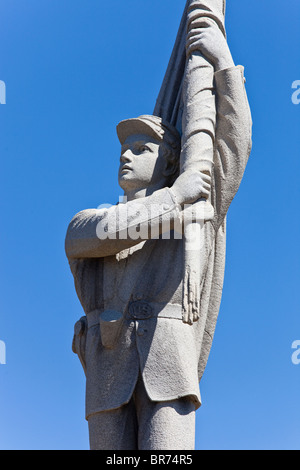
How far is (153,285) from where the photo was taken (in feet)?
24.9

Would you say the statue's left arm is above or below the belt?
above

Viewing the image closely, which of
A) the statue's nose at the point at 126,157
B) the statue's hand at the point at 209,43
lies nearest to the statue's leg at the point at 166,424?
the statue's nose at the point at 126,157

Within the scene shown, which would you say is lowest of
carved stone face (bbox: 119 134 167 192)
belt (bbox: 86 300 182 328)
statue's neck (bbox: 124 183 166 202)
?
belt (bbox: 86 300 182 328)

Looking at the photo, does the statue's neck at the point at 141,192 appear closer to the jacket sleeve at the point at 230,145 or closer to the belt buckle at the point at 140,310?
the jacket sleeve at the point at 230,145

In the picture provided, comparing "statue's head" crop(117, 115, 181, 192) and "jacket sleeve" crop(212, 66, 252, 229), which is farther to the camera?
"statue's head" crop(117, 115, 181, 192)

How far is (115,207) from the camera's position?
7578mm

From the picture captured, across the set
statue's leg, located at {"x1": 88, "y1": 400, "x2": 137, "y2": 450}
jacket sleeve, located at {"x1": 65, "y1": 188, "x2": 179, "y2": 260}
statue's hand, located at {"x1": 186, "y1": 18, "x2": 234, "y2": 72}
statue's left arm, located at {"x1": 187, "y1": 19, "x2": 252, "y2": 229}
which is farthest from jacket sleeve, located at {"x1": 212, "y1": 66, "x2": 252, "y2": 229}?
statue's leg, located at {"x1": 88, "y1": 400, "x2": 137, "y2": 450}

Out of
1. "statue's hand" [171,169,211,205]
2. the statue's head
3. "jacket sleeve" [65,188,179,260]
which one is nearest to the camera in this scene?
"jacket sleeve" [65,188,179,260]

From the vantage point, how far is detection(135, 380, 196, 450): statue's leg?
23.0ft

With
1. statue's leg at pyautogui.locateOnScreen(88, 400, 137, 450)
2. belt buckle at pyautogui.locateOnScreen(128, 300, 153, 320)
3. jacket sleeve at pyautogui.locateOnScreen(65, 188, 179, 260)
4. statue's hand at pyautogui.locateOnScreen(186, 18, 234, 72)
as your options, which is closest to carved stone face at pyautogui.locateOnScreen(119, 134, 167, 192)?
jacket sleeve at pyautogui.locateOnScreen(65, 188, 179, 260)

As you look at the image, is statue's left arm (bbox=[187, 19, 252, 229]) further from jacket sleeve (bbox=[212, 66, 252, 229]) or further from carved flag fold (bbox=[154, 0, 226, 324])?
carved flag fold (bbox=[154, 0, 226, 324])

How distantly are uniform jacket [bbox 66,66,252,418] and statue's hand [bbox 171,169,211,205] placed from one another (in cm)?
10

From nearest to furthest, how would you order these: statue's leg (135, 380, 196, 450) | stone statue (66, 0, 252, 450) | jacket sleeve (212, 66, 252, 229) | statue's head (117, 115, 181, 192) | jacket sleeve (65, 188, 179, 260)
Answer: statue's leg (135, 380, 196, 450)
stone statue (66, 0, 252, 450)
jacket sleeve (65, 188, 179, 260)
jacket sleeve (212, 66, 252, 229)
statue's head (117, 115, 181, 192)

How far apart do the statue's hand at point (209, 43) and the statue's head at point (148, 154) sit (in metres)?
0.74
